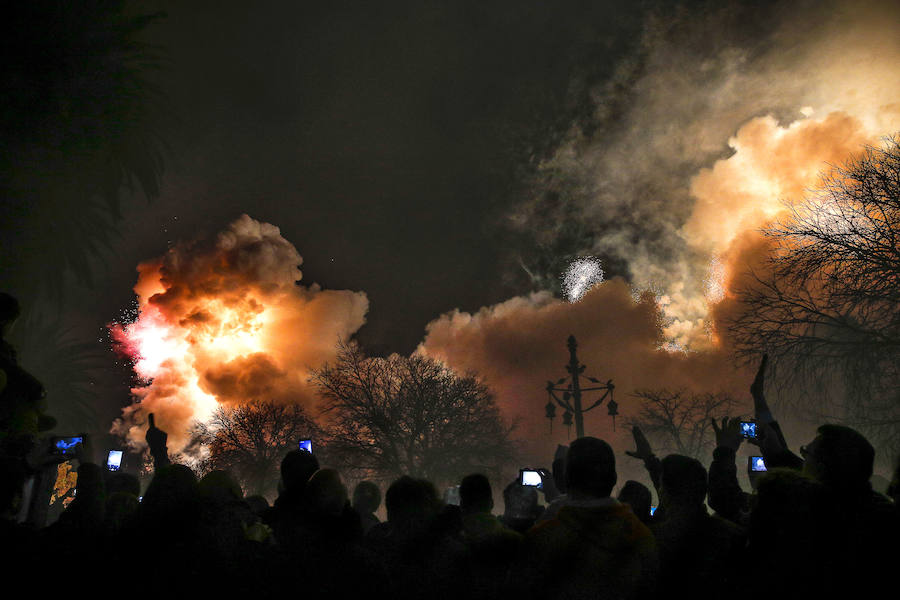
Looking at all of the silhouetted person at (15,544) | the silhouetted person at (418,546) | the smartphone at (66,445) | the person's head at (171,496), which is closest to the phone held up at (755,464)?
the silhouetted person at (418,546)

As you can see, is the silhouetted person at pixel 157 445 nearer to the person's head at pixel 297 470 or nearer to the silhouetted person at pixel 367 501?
the silhouetted person at pixel 367 501

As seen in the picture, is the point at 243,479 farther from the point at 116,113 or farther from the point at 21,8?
the point at 21,8

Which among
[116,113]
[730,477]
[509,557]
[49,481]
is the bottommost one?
[509,557]

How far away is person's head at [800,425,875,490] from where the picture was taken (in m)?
2.59

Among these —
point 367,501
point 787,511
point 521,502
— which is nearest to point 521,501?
point 521,502

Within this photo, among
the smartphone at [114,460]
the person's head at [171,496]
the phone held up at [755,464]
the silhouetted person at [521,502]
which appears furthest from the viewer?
the smartphone at [114,460]

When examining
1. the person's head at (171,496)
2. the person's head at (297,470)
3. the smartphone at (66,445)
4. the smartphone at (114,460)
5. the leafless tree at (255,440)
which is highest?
the leafless tree at (255,440)

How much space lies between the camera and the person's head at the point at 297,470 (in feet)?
10.8

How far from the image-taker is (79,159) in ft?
38.8

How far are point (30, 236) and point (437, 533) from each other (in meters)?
12.1

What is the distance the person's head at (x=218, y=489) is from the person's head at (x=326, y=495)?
15.5 inches

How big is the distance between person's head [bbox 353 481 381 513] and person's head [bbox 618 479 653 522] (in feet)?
9.87

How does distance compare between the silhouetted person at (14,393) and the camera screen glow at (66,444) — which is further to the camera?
the silhouetted person at (14,393)

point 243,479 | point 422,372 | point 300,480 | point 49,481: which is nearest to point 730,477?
point 300,480
